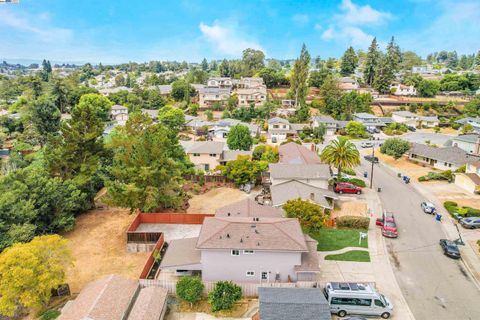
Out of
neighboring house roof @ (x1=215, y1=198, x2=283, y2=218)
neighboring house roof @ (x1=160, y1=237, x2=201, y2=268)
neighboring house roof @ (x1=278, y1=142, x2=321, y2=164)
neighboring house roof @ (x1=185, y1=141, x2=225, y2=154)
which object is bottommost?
neighboring house roof @ (x1=160, y1=237, x2=201, y2=268)

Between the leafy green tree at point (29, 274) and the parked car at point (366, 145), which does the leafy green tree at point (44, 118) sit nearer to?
the leafy green tree at point (29, 274)

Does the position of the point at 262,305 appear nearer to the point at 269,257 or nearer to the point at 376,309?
the point at 269,257

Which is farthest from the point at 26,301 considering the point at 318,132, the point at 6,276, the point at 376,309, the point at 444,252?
the point at 318,132

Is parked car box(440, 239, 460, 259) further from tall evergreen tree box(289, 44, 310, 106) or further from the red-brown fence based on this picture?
tall evergreen tree box(289, 44, 310, 106)

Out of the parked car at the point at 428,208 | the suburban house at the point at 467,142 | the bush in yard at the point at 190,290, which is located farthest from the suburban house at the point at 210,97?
the bush in yard at the point at 190,290

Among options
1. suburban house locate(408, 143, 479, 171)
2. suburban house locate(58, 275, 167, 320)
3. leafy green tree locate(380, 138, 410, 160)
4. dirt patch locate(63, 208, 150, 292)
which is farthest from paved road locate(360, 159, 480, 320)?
dirt patch locate(63, 208, 150, 292)
